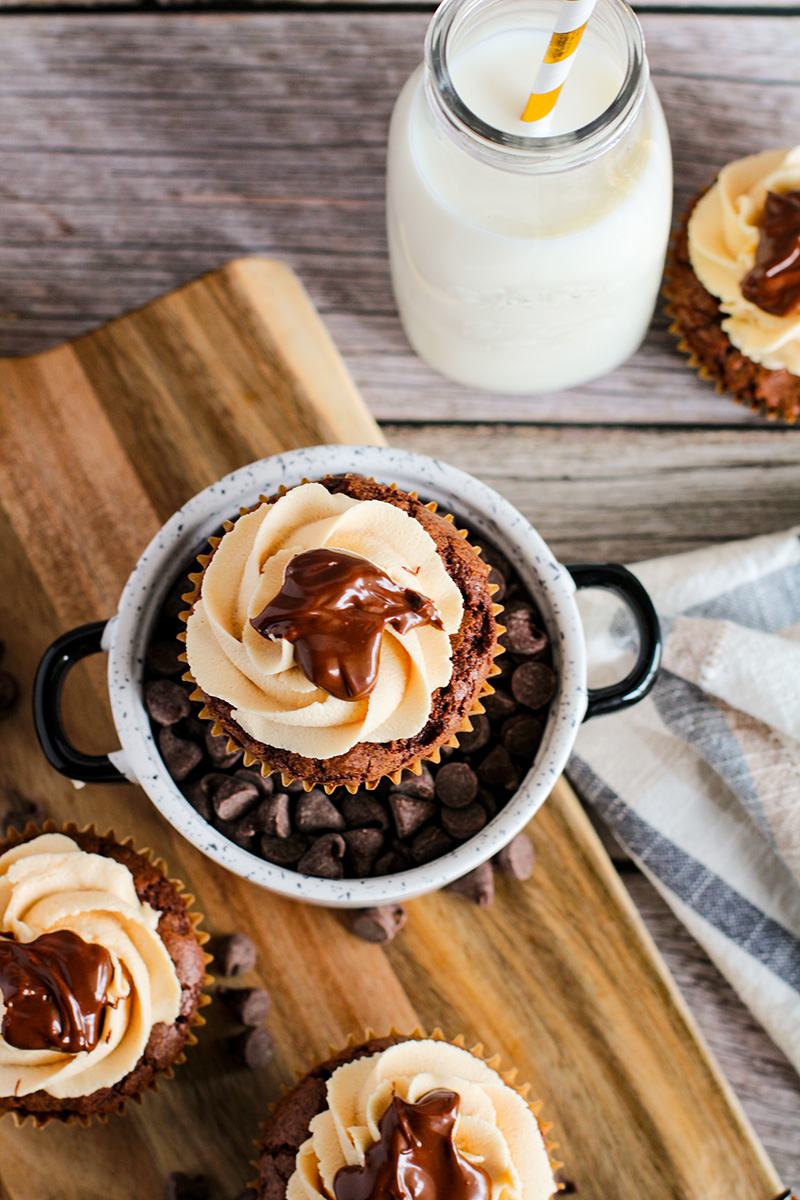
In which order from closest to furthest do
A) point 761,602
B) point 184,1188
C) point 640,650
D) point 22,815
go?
point 640,650, point 184,1188, point 22,815, point 761,602

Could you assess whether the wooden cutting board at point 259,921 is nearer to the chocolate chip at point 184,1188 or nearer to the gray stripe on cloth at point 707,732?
the chocolate chip at point 184,1188

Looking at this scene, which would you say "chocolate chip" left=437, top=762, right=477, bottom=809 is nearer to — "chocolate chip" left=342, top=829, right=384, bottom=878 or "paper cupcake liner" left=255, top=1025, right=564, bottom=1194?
"chocolate chip" left=342, top=829, right=384, bottom=878

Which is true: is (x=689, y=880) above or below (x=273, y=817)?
below

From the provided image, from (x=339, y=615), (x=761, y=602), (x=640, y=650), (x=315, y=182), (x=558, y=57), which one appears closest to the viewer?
(x=339, y=615)

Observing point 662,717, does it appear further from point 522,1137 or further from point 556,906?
point 522,1137

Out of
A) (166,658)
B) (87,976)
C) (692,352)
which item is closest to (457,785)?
(166,658)

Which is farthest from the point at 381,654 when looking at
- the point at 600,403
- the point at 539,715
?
the point at 600,403

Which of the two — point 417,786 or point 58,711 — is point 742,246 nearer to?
point 417,786
